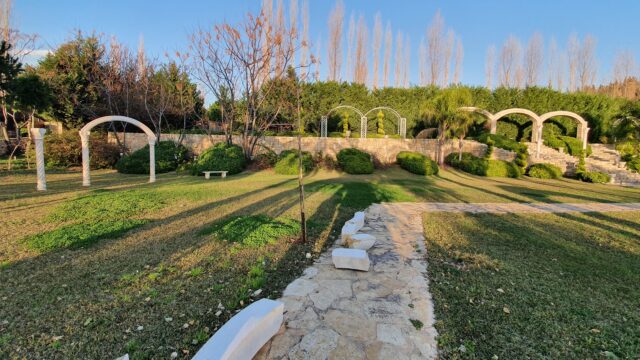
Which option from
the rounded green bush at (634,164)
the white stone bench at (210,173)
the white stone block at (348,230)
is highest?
the rounded green bush at (634,164)

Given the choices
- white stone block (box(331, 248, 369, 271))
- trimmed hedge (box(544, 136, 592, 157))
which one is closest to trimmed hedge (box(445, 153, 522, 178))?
trimmed hedge (box(544, 136, 592, 157))

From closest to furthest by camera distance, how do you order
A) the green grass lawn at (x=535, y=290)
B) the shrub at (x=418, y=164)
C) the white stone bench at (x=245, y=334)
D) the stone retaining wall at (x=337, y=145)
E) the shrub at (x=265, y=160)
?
1. the white stone bench at (x=245, y=334)
2. the green grass lawn at (x=535, y=290)
3. the shrub at (x=418, y=164)
4. the shrub at (x=265, y=160)
5. the stone retaining wall at (x=337, y=145)

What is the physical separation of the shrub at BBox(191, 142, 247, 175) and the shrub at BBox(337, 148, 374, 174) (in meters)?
4.34

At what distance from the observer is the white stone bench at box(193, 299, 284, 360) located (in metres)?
1.89

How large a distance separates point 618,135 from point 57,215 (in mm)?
20855

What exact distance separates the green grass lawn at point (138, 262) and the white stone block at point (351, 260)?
0.49 meters

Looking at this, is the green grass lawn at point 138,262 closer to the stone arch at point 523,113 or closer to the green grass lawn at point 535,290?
the green grass lawn at point 535,290

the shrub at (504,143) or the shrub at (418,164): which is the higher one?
the shrub at (504,143)

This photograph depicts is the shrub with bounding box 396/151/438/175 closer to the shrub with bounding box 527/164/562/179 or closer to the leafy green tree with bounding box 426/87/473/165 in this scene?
the leafy green tree with bounding box 426/87/473/165

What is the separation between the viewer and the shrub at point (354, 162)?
14094 mm

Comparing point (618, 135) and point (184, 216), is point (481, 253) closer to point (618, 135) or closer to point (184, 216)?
point (184, 216)

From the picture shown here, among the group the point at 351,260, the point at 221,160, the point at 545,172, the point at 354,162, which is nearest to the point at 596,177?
the point at 545,172

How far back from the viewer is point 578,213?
718 centimetres

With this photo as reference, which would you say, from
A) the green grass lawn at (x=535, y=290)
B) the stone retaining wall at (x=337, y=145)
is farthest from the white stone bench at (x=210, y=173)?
the green grass lawn at (x=535, y=290)
